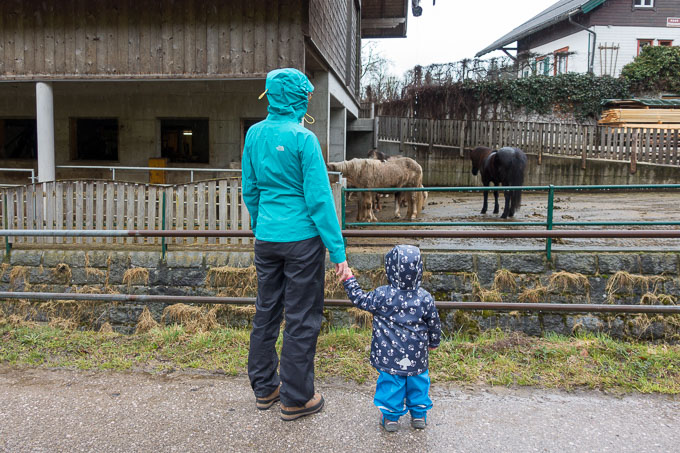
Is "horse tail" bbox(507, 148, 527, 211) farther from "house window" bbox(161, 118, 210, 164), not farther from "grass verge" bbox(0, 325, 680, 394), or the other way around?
"house window" bbox(161, 118, 210, 164)

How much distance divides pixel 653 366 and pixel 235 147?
40.4 ft

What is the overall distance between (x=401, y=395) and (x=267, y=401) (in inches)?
34.9

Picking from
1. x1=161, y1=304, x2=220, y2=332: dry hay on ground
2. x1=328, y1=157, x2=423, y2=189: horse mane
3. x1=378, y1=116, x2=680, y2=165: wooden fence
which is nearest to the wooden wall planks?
x1=328, y1=157, x2=423, y2=189: horse mane

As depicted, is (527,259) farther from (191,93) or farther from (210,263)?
(191,93)

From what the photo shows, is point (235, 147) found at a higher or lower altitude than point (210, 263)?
higher

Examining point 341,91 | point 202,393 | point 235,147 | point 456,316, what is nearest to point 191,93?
point 235,147

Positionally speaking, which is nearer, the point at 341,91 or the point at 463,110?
the point at 341,91

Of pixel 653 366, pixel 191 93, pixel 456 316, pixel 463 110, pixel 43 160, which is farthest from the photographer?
pixel 463 110

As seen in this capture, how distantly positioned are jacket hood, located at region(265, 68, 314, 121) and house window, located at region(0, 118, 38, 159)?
50.3 ft

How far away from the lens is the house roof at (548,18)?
26641 millimetres

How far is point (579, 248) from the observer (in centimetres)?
757

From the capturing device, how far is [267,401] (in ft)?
11.3

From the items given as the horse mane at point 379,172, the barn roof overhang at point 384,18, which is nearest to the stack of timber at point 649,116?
the barn roof overhang at point 384,18

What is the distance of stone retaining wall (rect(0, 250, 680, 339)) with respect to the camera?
7176mm
